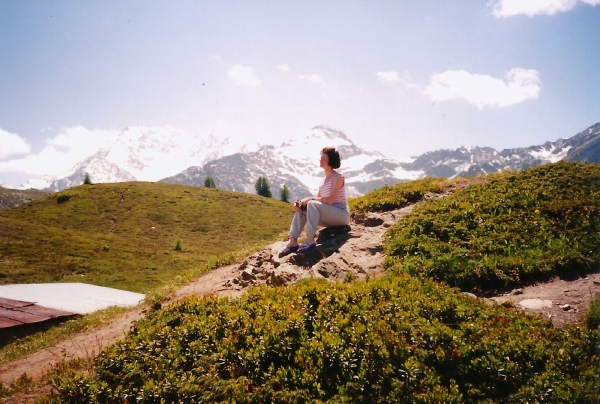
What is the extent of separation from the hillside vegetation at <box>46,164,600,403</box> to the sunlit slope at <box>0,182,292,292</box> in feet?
84.6

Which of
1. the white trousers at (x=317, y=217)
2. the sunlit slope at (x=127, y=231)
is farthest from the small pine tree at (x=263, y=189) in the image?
the white trousers at (x=317, y=217)

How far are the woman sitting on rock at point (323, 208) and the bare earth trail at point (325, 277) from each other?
0.59 meters

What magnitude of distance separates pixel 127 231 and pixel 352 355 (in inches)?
2762

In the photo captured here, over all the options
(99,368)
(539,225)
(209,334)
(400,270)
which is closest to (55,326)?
(99,368)

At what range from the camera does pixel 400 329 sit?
6758 mm

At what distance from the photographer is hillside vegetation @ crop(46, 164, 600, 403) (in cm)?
553

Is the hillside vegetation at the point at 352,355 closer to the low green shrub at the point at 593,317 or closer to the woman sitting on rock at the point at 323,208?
the low green shrub at the point at 593,317

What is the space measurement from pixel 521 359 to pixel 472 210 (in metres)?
7.97

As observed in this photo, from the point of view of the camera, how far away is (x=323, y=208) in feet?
41.8

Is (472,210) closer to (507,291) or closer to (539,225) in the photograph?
(539,225)

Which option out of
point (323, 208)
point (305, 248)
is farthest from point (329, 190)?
point (305, 248)

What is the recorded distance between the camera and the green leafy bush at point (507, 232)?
32.0ft

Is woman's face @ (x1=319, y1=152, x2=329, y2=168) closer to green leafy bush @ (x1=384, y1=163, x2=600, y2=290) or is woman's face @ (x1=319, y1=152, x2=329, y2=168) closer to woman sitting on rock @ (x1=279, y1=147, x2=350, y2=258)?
woman sitting on rock @ (x1=279, y1=147, x2=350, y2=258)

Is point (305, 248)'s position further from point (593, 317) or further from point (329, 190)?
point (593, 317)
